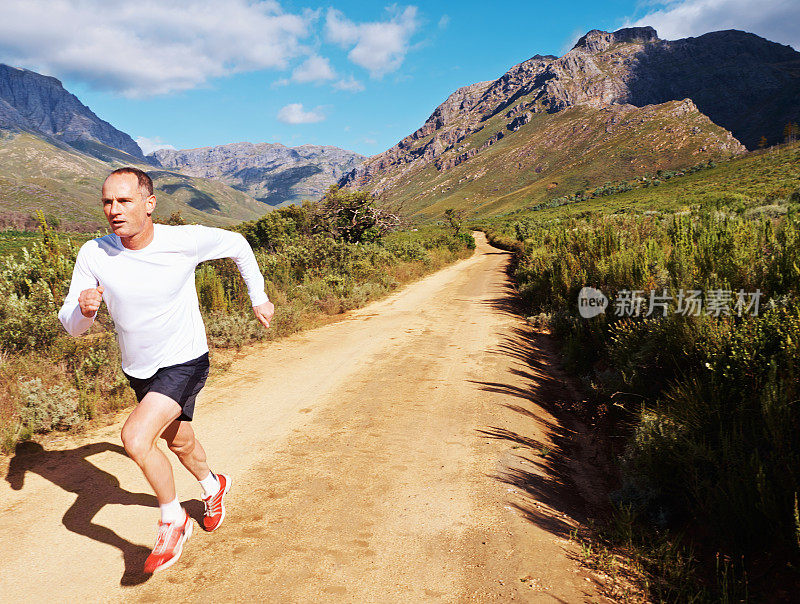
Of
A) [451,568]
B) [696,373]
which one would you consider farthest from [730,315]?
[451,568]

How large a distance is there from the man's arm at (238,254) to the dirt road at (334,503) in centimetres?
151

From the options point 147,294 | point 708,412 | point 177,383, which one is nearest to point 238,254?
point 147,294

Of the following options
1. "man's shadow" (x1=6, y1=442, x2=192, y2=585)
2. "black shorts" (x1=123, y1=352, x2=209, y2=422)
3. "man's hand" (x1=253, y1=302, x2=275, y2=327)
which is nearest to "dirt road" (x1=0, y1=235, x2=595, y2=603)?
"man's shadow" (x1=6, y1=442, x2=192, y2=585)

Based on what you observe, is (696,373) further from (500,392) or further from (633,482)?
(500,392)

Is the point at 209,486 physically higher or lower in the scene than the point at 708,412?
lower

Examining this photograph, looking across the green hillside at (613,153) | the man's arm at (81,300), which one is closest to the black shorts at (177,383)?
the man's arm at (81,300)

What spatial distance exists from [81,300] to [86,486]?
2.25 metres

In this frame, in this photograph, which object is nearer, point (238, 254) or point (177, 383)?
point (177, 383)

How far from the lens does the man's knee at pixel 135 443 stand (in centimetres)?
221

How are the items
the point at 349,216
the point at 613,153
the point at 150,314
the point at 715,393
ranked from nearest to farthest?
the point at 150,314, the point at 715,393, the point at 349,216, the point at 613,153

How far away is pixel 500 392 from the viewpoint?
5.75 metres

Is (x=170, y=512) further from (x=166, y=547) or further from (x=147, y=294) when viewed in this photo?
(x=147, y=294)

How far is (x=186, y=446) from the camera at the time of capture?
2787 millimetres

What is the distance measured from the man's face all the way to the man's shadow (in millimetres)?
2024
